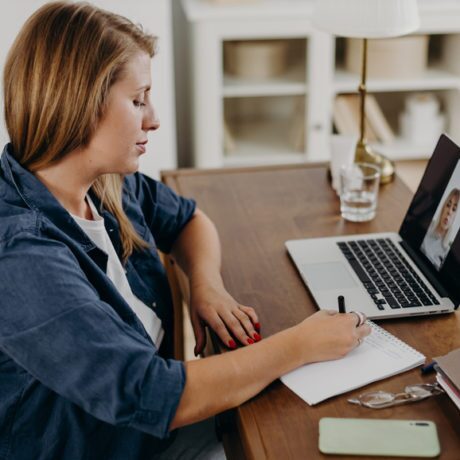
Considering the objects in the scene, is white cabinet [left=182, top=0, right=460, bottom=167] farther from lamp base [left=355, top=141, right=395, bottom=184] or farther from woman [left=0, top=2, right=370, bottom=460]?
woman [left=0, top=2, right=370, bottom=460]

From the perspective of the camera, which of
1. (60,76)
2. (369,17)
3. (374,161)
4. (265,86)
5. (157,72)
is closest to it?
(60,76)

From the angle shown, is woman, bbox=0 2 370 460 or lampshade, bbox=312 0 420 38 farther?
lampshade, bbox=312 0 420 38

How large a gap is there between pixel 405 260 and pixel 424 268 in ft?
0.17

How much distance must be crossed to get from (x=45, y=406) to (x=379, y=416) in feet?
1.50

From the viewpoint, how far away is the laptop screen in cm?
123

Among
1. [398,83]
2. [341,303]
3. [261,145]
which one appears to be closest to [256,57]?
[261,145]

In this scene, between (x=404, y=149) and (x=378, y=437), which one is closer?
(x=378, y=437)

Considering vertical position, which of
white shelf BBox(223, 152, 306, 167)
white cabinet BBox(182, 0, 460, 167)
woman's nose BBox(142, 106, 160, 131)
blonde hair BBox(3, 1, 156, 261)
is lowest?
white shelf BBox(223, 152, 306, 167)

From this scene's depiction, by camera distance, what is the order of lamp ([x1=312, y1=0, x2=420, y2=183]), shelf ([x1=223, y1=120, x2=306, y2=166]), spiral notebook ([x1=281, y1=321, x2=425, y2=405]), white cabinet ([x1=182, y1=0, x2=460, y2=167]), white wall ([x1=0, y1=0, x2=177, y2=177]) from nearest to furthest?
spiral notebook ([x1=281, y1=321, x2=425, y2=405])
lamp ([x1=312, y1=0, x2=420, y2=183])
white wall ([x1=0, y1=0, x2=177, y2=177])
white cabinet ([x1=182, y1=0, x2=460, y2=167])
shelf ([x1=223, y1=120, x2=306, y2=166])

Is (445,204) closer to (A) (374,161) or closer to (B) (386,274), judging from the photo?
(B) (386,274)

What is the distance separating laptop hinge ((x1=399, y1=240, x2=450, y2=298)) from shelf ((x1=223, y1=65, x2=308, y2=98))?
5.72ft

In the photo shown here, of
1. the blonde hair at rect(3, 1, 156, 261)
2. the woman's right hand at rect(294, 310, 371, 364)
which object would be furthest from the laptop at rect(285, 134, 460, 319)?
the blonde hair at rect(3, 1, 156, 261)

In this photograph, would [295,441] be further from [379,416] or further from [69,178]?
[69,178]

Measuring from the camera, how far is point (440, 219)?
4.25ft
